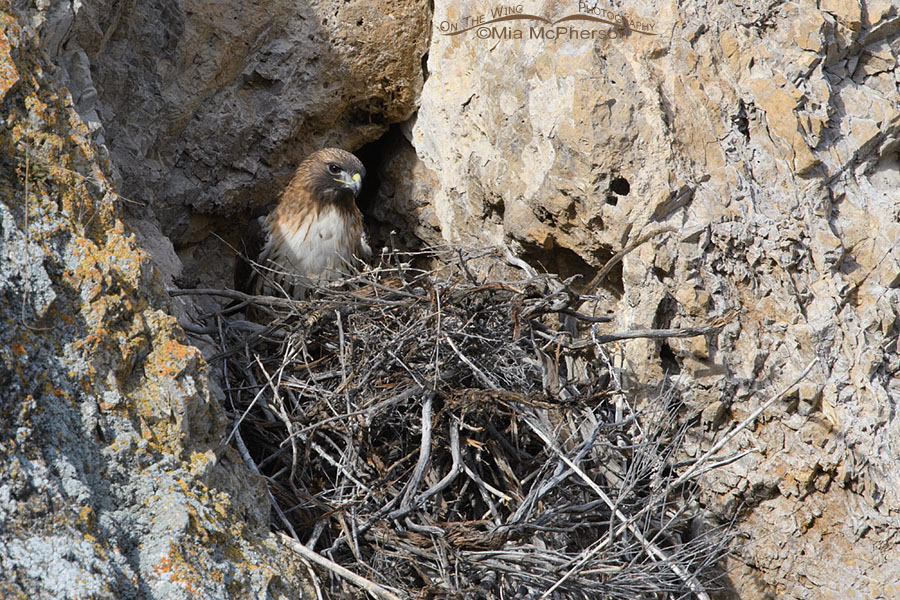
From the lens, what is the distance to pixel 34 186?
238cm

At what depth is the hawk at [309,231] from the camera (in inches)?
181

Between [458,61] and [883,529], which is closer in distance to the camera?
[883,529]

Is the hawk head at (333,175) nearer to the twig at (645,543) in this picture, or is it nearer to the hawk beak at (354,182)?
the hawk beak at (354,182)

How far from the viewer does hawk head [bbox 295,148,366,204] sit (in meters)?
4.52

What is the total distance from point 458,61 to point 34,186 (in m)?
2.55

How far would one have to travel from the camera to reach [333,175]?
15.0 ft

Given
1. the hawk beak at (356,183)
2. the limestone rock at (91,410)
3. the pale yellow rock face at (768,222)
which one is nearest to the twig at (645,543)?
the pale yellow rock face at (768,222)

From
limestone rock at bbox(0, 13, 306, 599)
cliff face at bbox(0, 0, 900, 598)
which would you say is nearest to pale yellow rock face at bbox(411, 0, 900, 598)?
cliff face at bbox(0, 0, 900, 598)

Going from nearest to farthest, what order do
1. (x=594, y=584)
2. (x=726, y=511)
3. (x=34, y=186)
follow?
(x=34, y=186) < (x=594, y=584) < (x=726, y=511)

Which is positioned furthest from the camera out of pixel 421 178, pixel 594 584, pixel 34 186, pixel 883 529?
pixel 421 178

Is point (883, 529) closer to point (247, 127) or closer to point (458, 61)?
point (458, 61)

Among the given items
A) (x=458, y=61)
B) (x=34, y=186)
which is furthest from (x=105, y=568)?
(x=458, y=61)

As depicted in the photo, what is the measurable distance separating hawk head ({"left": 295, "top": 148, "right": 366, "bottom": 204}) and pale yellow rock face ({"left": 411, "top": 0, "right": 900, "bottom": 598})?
3.53ft

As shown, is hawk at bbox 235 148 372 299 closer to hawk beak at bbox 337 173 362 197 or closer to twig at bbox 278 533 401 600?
hawk beak at bbox 337 173 362 197
